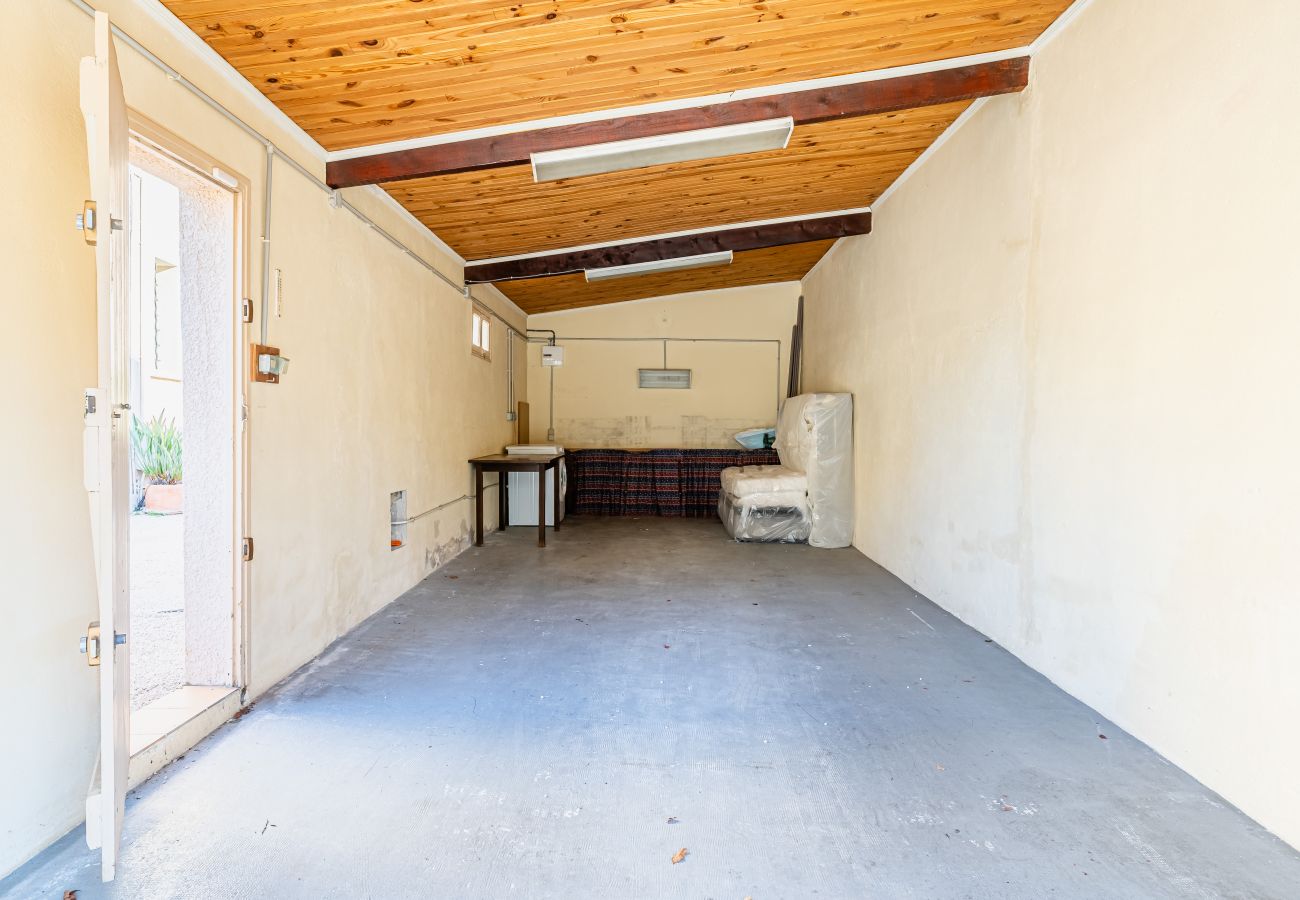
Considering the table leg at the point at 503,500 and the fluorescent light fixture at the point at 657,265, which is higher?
the fluorescent light fixture at the point at 657,265

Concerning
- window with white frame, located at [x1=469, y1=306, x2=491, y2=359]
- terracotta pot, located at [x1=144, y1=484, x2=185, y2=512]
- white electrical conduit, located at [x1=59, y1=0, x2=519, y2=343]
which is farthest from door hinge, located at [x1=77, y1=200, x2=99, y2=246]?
terracotta pot, located at [x1=144, y1=484, x2=185, y2=512]

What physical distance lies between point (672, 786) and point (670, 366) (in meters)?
6.82

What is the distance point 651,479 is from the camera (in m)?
7.93

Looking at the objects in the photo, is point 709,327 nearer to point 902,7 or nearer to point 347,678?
point 902,7

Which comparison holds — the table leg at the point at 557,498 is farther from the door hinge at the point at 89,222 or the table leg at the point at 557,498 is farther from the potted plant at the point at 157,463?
the door hinge at the point at 89,222

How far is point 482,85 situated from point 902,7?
5.81 feet

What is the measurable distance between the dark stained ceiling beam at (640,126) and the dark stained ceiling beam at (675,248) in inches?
91.8

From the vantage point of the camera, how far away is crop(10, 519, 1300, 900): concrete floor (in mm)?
1610

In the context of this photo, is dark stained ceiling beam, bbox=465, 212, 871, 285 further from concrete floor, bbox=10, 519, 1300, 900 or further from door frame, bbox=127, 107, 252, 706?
concrete floor, bbox=10, 519, 1300, 900

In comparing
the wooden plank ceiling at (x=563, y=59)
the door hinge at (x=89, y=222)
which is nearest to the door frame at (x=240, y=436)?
the wooden plank ceiling at (x=563, y=59)

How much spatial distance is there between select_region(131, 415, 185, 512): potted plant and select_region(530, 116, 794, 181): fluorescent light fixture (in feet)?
23.5

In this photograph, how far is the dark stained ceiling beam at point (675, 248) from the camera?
5539 mm

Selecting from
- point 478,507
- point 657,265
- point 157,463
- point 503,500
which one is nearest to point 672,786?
point 478,507

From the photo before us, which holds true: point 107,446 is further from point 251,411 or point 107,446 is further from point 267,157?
point 267,157
